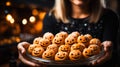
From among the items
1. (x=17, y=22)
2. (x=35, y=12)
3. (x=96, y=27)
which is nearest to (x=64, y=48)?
(x=96, y=27)

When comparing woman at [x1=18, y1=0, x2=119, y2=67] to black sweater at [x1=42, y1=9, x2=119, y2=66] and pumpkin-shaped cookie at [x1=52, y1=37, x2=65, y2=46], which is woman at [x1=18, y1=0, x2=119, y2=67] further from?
pumpkin-shaped cookie at [x1=52, y1=37, x2=65, y2=46]

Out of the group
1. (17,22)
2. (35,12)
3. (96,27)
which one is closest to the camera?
(96,27)

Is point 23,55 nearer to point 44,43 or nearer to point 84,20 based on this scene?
point 44,43

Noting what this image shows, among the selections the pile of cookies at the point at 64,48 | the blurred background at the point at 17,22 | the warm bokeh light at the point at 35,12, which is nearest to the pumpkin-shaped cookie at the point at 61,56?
the pile of cookies at the point at 64,48

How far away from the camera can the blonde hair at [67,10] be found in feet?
3.98

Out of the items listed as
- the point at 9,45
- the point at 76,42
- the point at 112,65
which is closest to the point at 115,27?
the point at 112,65

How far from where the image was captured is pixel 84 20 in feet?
3.98

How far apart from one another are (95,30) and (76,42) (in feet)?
0.77

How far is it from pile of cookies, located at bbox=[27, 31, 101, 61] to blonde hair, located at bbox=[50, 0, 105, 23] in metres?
0.23

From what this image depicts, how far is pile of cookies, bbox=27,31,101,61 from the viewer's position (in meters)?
0.90

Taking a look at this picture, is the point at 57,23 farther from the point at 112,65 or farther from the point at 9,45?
the point at 9,45

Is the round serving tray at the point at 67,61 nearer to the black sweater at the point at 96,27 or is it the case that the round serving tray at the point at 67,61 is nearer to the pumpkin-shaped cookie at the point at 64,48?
the pumpkin-shaped cookie at the point at 64,48

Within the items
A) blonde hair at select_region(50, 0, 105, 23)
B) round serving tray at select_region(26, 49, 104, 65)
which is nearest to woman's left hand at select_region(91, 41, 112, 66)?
round serving tray at select_region(26, 49, 104, 65)

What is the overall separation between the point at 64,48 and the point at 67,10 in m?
0.37
